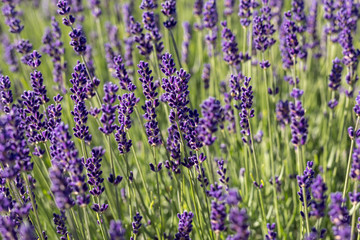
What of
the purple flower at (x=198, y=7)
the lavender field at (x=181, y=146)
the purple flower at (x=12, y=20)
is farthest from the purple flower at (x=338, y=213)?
the purple flower at (x=12, y=20)

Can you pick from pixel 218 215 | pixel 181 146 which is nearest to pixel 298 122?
pixel 218 215

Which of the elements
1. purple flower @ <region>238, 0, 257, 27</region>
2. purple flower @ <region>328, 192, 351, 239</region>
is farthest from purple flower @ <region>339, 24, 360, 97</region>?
purple flower @ <region>328, 192, 351, 239</region>

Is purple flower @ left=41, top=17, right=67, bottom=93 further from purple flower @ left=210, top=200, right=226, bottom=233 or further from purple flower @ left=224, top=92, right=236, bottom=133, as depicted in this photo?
purple flower @ left=210, top=200, right=226, bottom=233

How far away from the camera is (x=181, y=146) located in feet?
7.68

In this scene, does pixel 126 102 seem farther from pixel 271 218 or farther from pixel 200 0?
pixel 200 0

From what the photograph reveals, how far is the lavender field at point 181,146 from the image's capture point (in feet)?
6.04

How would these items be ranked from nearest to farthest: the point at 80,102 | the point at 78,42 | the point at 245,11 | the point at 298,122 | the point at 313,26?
the point at 298,122 → the point at 80,102 → the point at 78,42 → the point at 245,11 → the point at 313,26

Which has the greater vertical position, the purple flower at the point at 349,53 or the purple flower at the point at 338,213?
the purple flower at the point at 349,53

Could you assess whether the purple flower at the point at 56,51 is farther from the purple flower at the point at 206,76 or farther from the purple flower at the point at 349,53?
the purple flower at the point at 349,53

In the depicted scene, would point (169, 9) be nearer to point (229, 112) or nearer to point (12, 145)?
point (229, 112)

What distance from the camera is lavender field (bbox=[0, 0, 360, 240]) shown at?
1.84 meters

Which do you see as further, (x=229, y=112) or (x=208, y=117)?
(x=229, y=112)

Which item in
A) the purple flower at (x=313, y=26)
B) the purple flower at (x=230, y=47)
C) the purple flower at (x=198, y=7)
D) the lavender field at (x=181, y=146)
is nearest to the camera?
the lavender field at (x=181, y=146)

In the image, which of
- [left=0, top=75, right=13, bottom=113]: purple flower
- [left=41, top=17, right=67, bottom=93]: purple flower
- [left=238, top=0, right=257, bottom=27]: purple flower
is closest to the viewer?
[left=0, top=75, right=13, bottom=113]: purple flower
